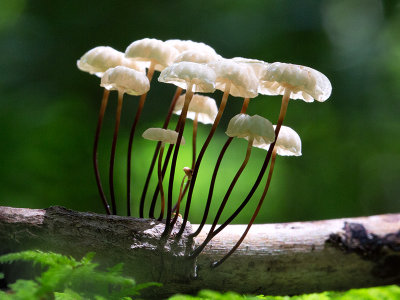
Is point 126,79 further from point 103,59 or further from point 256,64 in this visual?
point 256,64

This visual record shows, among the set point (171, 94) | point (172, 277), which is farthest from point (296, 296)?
point (171, 94)

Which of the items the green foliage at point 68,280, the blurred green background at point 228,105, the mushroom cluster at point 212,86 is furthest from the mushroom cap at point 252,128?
the blurred green background at point 228,105

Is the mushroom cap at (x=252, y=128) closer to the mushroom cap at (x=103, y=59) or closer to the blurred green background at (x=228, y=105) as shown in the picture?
the mushroom cap at (x=103, y=59)

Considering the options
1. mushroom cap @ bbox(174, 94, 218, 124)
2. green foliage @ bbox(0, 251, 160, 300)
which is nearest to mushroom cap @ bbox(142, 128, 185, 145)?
mushroom cap @ bbox(174, 94, 218, 124)

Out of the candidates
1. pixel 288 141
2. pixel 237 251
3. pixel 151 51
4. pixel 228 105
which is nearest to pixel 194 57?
pixel 151 51

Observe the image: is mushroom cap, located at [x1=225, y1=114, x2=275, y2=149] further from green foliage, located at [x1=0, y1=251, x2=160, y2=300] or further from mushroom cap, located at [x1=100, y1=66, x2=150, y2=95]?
green foliage, located at [x1=0, y1=251, x2=160, y2=300]

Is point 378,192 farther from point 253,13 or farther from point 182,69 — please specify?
point 182,69
